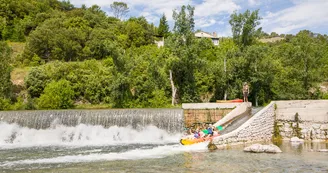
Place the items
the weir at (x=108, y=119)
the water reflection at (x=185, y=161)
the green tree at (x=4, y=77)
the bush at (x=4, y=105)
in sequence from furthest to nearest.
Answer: the green tree at (x=4, y=77), the bush at (x=4, y=105), the weir at (x=108, y=119), the water reflection at (x=185, y=161)

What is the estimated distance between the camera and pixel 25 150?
60.5 ft

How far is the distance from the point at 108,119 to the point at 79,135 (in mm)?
2197

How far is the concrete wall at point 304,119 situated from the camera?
19.5m

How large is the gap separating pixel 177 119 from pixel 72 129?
7.13 metres

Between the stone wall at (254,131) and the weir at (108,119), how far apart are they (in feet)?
18.5

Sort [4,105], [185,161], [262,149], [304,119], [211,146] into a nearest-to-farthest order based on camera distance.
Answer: [185,161], [262,149], [211,146], [304,119], [4,105]

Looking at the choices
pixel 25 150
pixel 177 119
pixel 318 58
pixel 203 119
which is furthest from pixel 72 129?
pixel 318 58

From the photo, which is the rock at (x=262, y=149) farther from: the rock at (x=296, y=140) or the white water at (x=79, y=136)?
the white water at (x=79, y=136)

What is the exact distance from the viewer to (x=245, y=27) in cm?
3584

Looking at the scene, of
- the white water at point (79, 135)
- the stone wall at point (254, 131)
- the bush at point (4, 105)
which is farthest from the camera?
the bush at point (4, 105)

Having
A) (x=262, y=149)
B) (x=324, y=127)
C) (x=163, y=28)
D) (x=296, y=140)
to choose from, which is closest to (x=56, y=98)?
(x=296, y=140)

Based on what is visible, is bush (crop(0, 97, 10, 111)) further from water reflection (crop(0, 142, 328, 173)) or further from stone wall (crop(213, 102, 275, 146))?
stone wall (crop(213, 102, 275, 146))

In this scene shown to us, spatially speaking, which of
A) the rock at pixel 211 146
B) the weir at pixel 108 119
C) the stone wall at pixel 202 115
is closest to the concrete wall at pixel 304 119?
the stone wall at pixel 202 115

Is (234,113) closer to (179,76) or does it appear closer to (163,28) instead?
(179,76)
